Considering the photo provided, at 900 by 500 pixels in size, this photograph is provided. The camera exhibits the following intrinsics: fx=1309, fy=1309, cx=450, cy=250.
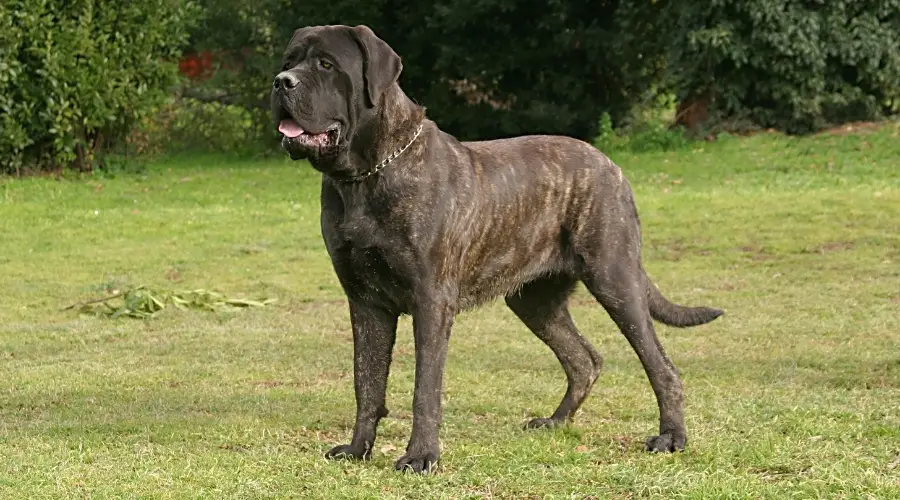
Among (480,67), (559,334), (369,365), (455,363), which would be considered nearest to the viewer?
(369,365)

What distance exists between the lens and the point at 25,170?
69.2 feet

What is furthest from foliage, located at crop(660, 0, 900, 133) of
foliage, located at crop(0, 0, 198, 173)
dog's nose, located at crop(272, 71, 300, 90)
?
dog's nose, located at crop(272, 71, 300, 90)

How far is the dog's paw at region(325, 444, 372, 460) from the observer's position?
254 inches

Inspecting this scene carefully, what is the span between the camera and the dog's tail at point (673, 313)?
729cm

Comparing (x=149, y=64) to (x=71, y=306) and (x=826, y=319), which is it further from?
(x=826, y=319)

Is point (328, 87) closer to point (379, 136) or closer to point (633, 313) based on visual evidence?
point (379, 136)

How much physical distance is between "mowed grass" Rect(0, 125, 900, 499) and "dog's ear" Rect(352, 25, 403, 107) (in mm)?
1786

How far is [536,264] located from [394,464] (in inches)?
54.2

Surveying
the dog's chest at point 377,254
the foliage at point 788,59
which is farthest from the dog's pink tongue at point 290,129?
the foliage at point 788,59

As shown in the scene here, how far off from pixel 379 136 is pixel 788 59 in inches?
700

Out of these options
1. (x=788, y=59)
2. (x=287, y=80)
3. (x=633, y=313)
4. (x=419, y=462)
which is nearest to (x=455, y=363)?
(x=633, y=313)

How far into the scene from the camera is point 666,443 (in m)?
6.64

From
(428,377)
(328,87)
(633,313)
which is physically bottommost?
(428,377)

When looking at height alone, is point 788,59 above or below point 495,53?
above
